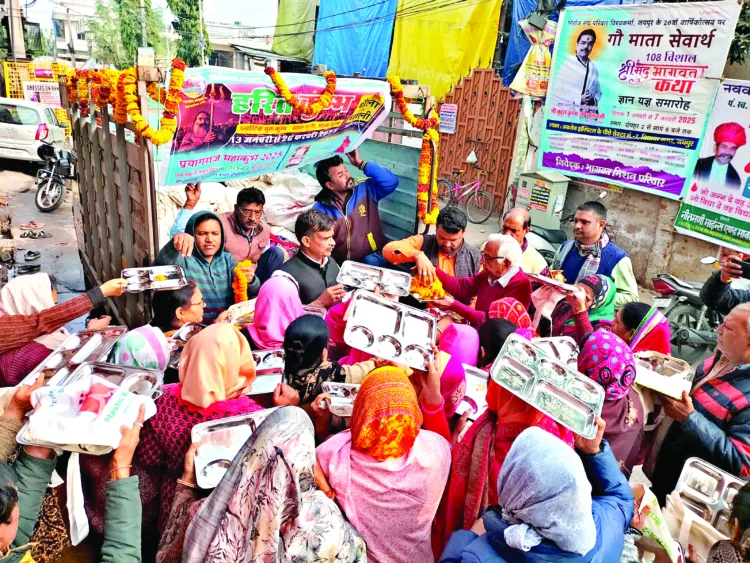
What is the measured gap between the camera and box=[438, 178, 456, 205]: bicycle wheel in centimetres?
1158

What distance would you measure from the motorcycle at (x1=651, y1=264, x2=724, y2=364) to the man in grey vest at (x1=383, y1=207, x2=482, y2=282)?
2.55 m

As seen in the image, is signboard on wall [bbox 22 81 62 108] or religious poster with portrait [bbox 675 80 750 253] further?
signboard on wall [bbox 22 81 62 108]

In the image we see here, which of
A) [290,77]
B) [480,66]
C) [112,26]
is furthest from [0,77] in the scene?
[290,77]

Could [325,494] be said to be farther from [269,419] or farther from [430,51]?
[430,51]

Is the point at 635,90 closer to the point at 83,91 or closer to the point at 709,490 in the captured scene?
the point at 709,490

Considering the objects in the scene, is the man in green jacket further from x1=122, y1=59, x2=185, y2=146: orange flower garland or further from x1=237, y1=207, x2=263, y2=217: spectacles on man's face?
x1=237, y1=207, x2=263, y2=217: spectacles on man's face

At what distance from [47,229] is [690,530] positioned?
Result: 33.5ft

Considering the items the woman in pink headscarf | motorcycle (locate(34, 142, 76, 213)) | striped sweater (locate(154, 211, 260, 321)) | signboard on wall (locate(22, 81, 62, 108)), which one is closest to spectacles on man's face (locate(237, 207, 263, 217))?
striped sweater (locate(154, 211, 260, 321))

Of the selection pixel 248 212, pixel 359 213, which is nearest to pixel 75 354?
pixel 248 212

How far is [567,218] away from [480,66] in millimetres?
4626

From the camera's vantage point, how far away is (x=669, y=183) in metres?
7.50

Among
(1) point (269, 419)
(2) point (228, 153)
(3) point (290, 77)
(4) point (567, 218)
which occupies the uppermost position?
(3) point (290, 77)

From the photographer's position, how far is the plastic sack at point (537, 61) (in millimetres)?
9219

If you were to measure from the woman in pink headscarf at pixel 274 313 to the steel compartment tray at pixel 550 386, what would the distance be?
137 centimetres
